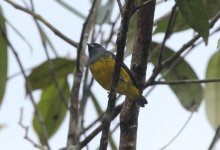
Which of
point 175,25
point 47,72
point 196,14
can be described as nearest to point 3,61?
point 47,72

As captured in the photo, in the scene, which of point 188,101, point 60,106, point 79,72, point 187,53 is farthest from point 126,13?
point 60,106

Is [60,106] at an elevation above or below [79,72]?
above

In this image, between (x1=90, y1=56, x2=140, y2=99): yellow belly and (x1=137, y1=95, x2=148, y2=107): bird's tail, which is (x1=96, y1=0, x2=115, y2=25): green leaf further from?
(x1=137, y1=95, x2=148, y2=107): bird's tail

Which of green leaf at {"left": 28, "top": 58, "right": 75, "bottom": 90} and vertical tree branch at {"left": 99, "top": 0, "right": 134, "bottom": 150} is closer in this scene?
vertical tree branch at {"left": 99, "top": 0, "right": 134, "bottom": 150}

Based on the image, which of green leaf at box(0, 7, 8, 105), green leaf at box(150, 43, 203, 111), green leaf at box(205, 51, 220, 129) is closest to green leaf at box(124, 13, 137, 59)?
green leaf at box(150, 43, 203, 111)

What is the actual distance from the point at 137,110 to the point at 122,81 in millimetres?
714

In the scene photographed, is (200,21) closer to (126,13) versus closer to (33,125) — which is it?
(126,13)

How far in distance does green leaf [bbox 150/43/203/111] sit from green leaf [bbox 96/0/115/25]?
0.28m

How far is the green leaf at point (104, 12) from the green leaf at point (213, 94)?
56 cm

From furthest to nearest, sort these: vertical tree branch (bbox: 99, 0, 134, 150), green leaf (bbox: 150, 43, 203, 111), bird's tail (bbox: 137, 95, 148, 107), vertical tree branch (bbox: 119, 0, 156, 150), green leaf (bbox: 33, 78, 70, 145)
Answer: green leaf (bbox: 33, 78, 70, 145), green leaf (bbox: 150, 43, 203, 111), bird's tail (bbox: 137, 95, 148, 107), vertical tree branch (bbox: 119, 0, 156, 150), vertical tree branch (bbox: 99, 0, 134, 150)

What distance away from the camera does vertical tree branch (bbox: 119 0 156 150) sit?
1868 mm

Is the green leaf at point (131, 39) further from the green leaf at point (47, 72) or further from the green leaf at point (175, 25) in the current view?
the green leaf at point (47, 72)

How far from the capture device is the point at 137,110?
6.40 ft

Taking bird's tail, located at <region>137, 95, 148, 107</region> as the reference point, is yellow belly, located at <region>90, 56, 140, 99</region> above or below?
above
